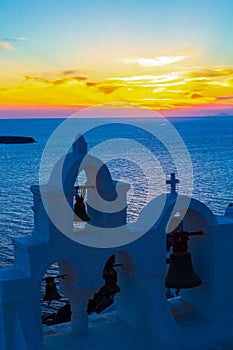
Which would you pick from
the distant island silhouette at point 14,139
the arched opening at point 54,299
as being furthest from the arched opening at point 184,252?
the distant island silhouette at point 14,139

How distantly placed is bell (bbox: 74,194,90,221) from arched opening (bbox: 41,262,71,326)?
2.75 feet

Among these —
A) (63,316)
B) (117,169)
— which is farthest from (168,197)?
(117,169)

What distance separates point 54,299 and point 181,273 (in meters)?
1.99

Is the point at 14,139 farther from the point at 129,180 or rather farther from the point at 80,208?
the point at 80,208

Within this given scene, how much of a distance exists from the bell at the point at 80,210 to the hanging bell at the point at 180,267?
4.83ft

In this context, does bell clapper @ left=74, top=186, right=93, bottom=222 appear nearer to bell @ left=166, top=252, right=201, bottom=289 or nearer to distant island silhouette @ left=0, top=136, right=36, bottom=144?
bell @ left=166, top=252, right=201, bottom=289

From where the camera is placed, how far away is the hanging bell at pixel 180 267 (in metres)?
8.09

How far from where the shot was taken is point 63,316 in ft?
53.4

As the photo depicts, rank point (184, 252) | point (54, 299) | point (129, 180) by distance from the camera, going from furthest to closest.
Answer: point (129, 180) < point (184, 252) < point (54, 299)

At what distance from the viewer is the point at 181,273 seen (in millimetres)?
8094

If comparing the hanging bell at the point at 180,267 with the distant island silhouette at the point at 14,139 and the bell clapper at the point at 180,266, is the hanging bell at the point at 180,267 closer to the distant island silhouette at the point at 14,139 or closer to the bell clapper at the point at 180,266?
the bell clapper at the point at 180,266

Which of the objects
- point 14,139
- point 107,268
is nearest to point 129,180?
point 107,268

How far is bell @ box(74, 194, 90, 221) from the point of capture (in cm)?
764

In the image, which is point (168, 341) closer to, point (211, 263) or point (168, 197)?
point (211, 263)
